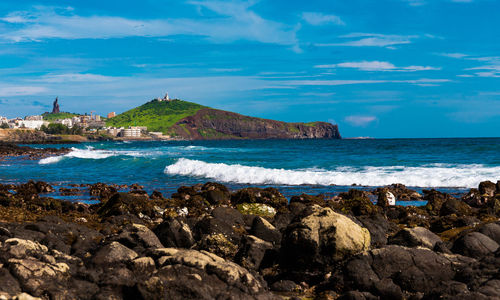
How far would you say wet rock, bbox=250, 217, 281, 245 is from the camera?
8602 millimetres

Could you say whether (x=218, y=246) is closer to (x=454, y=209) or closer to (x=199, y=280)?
(x=199, y=280)

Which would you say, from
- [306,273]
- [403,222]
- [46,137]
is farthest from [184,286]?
[46,137]

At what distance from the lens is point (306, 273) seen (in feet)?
23.5

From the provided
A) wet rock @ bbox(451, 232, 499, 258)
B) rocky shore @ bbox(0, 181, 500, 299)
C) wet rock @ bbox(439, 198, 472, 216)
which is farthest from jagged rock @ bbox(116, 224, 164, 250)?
wet rock @ bbox(439, 198, 472, 216)

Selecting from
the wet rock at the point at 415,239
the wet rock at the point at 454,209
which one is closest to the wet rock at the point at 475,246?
the wet rock at the point at 415,239

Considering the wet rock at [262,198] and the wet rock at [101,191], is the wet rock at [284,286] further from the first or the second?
the wet rock at [101,191]

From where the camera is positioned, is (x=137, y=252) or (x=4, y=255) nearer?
(x=4, y=255)

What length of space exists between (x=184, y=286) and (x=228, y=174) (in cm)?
2345

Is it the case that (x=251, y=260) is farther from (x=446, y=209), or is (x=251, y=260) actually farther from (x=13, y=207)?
(x=13, y=207)

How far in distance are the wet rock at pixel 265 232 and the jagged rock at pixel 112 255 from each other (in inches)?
106

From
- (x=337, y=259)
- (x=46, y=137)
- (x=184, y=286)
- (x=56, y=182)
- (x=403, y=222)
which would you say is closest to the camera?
(x=184, y=286)

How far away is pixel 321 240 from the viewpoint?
718 centimetres

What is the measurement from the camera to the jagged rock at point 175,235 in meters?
8.14

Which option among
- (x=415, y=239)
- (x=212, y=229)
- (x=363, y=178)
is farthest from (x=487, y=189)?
(x=212, y=229)
